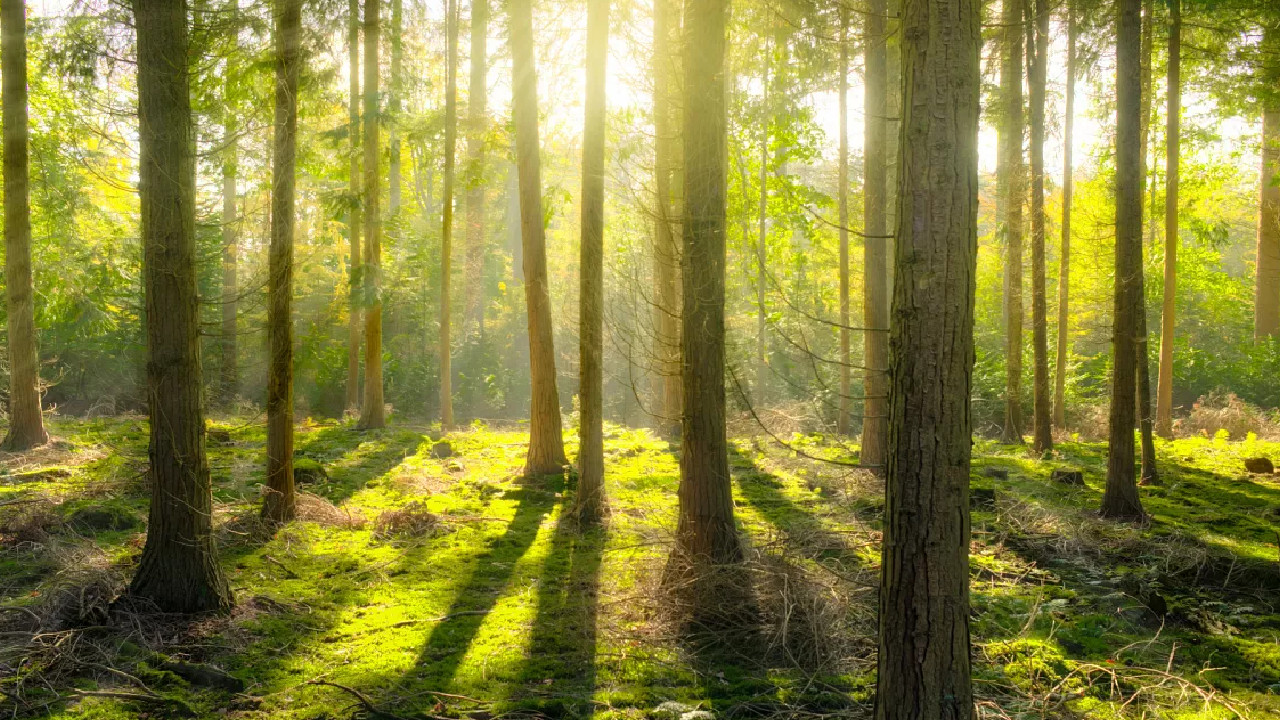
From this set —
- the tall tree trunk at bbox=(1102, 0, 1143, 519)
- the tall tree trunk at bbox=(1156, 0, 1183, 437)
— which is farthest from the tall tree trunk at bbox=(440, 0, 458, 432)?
the tall tree trunk at bbox=(1156, 0, 1183, 437)

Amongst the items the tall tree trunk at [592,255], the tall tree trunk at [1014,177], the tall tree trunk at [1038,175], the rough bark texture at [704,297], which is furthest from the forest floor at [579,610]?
the tall tree trunk at [1014,177]

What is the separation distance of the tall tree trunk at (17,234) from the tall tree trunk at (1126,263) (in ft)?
50.9

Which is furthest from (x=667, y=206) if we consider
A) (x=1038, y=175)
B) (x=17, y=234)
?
(x=17, y=234)

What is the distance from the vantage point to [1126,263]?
9211 millimetres

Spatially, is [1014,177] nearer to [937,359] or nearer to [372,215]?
[372,215]

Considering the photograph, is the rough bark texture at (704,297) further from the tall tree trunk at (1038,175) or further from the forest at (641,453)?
the tall tree trunk at (1038,175)

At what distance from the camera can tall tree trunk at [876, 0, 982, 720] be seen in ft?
11.8

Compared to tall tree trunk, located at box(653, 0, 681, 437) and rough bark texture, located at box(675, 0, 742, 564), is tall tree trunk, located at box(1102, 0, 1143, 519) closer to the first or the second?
tall tree trunk, located at box(653, 0, 681, 437)

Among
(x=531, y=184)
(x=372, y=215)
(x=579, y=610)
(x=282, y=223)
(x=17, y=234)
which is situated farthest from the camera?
(x=372, y=215)

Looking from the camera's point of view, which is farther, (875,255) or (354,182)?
(354,182)

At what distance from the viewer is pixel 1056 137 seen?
51.1 feet

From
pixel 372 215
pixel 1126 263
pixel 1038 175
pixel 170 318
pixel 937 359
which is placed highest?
pixel 1038 175

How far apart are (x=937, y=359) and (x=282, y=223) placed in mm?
6789

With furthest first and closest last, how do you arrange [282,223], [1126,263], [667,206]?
1. [1126,263]
2. [282,223]
3. [667,206]
